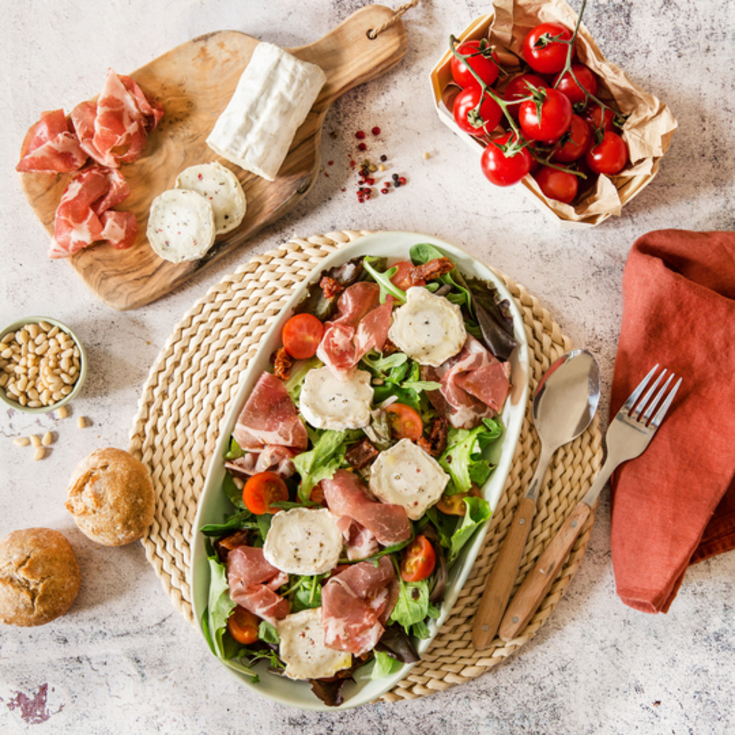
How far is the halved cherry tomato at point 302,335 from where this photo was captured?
1.90 m

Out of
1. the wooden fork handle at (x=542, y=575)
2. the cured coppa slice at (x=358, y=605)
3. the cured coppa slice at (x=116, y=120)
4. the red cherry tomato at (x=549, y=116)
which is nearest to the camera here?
the cured coppa slice at (x=358, y=605)

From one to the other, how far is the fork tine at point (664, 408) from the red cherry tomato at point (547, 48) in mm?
1191

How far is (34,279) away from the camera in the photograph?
2.36 metres

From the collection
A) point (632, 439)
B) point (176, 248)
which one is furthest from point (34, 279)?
point (632, 439)

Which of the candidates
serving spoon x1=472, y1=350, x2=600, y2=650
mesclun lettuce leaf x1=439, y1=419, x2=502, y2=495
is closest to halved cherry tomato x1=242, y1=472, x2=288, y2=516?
mesclun lettuce leaf x1=439, y1=419, x2=502, y2=495

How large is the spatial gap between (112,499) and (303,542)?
685 millimetres

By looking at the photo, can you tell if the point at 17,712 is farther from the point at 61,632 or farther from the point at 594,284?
the point at 594,284

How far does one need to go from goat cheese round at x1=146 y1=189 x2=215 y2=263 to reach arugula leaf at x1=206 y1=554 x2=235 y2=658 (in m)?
1.12

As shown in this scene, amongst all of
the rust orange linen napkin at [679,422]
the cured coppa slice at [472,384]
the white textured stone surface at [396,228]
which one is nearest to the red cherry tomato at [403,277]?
the cured coppa slice at [472,384]

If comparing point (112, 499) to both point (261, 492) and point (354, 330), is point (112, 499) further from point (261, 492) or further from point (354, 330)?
point (354, 330)

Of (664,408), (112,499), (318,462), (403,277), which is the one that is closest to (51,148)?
(112,499)

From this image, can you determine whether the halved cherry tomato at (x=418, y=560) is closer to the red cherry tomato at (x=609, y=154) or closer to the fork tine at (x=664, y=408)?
the fork tine at (x=664, y=408)

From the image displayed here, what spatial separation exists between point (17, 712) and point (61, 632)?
0.36 metres

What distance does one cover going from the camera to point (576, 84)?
2014mm
